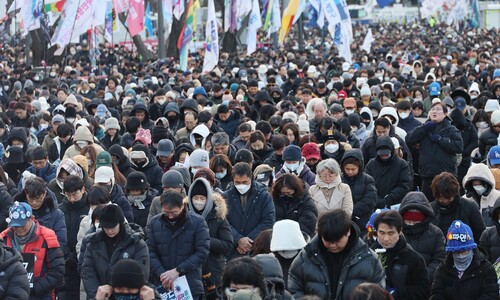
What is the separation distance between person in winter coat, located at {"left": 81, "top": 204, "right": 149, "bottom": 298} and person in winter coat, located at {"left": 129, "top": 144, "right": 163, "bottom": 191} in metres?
3.40

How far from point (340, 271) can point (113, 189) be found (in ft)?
12.1

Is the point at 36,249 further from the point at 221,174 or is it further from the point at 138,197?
the point at 221,174

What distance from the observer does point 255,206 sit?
947 centimetres

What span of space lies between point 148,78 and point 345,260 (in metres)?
18.4

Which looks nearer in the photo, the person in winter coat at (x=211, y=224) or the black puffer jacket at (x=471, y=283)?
the black puffer jacket at (x=471, y=283)

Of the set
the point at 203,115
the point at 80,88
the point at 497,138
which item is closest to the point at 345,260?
the point at 497,138

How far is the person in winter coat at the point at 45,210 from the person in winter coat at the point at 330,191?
2.21 meters

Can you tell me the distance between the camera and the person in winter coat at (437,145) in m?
12.7

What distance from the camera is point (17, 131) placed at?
13531 millimetres

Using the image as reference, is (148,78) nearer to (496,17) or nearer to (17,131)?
(17,131)

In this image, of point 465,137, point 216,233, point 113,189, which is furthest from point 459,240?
point 465,137

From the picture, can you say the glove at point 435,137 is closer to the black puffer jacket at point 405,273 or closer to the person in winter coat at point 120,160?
the person in winter coat at point 120,160

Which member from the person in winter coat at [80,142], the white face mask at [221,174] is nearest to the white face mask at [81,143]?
the person in winter coat at [80,142]

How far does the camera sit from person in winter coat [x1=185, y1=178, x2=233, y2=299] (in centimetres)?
890
